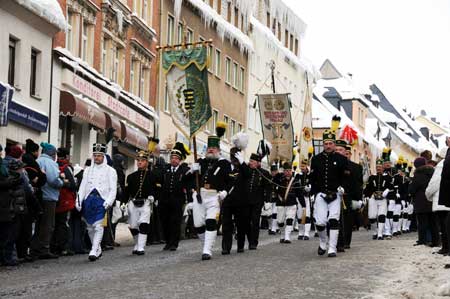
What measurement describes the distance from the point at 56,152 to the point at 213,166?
2.62 metres

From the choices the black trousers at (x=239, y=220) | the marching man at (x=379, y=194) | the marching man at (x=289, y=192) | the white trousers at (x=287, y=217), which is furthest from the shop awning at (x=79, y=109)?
the black trousers at (x=239, y=220)

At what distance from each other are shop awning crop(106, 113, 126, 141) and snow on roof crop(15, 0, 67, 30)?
16.9ft

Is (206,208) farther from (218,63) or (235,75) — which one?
(235,75)

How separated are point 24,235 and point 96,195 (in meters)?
1.30

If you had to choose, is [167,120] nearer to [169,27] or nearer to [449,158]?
[169,27]

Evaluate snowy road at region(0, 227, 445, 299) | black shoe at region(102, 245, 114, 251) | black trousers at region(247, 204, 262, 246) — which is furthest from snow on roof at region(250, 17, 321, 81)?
snowy road at region(0, 227, 445, 299)

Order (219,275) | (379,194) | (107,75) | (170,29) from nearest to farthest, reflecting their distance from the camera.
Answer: (219,275), (379,194), (107,75), (170,29)

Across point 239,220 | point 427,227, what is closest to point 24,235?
point 239,220

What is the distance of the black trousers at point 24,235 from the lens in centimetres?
1706

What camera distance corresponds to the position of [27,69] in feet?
97.4

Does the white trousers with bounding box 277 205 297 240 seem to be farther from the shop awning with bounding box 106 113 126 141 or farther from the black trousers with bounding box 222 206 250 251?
the shop awning with bounding box 106 113 126 141

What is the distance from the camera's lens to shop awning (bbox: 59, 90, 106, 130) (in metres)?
32.0

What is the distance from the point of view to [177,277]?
13688 mm

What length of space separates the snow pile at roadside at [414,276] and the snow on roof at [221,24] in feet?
94.0
